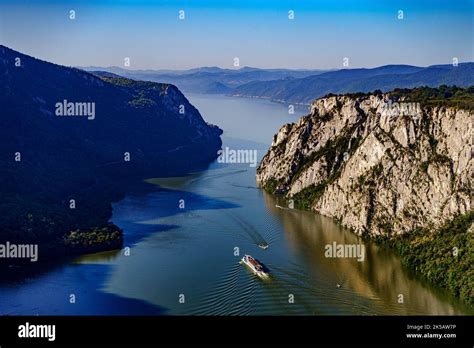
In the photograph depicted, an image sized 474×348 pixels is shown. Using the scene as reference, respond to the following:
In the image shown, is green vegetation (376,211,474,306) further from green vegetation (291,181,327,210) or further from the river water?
green vegetation (291,181,327,210)

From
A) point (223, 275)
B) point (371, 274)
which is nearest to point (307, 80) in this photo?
point (371, 274)

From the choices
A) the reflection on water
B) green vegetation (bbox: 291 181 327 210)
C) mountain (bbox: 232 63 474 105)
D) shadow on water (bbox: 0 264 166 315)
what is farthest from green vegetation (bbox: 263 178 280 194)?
mountain (bbox: 232 63 474 105)

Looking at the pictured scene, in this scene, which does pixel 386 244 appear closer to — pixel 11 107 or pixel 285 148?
pixel 285 148

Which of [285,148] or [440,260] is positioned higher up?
[285,148]

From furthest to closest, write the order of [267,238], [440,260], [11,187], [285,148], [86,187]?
[285,148]
[86,187]
[11,187]
[267,238]
[440,260]

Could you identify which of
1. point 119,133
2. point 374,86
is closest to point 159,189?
point 119,133

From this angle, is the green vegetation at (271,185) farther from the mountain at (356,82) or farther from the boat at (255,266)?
the mountain at (356,82)

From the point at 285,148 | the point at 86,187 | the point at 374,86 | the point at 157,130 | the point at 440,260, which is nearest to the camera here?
the point at 440,260
